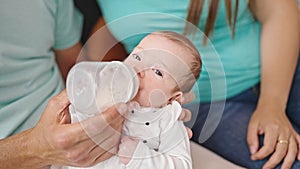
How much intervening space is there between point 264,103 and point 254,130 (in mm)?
90

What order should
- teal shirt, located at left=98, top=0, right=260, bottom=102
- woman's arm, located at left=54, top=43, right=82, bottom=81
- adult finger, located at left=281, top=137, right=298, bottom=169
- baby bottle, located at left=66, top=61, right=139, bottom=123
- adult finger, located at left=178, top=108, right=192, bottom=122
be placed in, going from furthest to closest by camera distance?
woman's arm, located at left=54, top=43, right=82, bottom=81 → adult finger, located at left=281, top=137, right=298, bottom=169 → teal shirt, located at left=98, top=0, right=260, bottom=102 → adult finger, located at left=178, top=108, right=192, bottom=122 → baby bottle, located at left=66, top=61, right=139, bottom=123

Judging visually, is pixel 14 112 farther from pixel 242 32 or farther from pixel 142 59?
pixel 242 32


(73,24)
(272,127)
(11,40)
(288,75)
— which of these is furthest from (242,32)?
(11,40)

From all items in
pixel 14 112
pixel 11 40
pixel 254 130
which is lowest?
pixel 254 130

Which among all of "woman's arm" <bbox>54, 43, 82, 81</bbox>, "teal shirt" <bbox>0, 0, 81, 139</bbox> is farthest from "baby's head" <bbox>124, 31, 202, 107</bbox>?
"woman's arm" <bbox>54, 43, 82, 81</bbox>

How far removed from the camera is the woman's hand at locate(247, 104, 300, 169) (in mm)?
1112

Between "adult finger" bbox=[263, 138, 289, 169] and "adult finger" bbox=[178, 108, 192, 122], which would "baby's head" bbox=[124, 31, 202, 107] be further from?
"adult finger" bbox=[263, 138, 289, 169]

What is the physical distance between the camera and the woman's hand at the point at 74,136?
A: 2.57 ft

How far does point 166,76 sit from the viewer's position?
82 centimetres

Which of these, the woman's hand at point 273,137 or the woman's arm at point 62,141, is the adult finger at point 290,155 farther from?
the woman's arm at point 62,141

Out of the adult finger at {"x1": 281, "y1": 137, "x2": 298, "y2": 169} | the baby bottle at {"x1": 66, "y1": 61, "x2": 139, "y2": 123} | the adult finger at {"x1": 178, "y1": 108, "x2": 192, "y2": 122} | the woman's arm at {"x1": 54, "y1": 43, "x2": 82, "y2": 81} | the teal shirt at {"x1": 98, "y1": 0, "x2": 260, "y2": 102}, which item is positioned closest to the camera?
the baby bottle at {"x1": 66, "y1": 61, "x2": 139, "y2": 123}

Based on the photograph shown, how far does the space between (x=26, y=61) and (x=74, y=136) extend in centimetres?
34

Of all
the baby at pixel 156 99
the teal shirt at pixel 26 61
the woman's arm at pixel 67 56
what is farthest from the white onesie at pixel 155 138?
the woman's arm at pixel 67 56

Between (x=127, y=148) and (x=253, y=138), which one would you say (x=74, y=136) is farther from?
(x=253, y=138)
